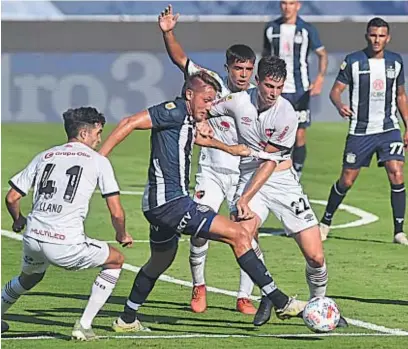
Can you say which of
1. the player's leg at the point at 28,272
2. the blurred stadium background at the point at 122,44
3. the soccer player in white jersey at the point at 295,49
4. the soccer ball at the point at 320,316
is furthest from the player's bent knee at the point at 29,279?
the blurred stadium background at the point at 122,44

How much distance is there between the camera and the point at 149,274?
397 inches

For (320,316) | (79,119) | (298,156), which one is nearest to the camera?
(79,119)

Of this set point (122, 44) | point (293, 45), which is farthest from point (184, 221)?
point (122, 44)

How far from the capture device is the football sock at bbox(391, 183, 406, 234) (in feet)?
48.7

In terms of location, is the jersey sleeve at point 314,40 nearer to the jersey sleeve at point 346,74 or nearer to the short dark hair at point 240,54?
the jersey sleeve at point 346,74

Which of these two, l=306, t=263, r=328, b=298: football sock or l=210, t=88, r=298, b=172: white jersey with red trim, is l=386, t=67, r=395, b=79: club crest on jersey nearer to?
l=210, t=88, r=298, b=172: white jersey with red trim

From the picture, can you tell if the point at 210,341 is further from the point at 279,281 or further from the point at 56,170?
the point at 279,281

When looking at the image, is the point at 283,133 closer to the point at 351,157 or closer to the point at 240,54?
the point at 240,54

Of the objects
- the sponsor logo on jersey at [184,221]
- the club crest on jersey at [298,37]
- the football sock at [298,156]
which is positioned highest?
the club crest on jersey at [298,37]

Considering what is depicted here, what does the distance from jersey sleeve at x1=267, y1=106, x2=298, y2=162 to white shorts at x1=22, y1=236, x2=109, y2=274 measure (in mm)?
1706

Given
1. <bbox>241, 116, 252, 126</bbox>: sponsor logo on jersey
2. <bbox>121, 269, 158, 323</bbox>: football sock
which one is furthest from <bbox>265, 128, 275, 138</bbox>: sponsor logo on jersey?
<bbox>121, 269, 158, 323</bbox>: football sock

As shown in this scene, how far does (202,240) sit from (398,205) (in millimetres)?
4216

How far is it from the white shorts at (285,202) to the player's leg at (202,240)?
57 centimetres

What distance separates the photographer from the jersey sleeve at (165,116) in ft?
31.8
